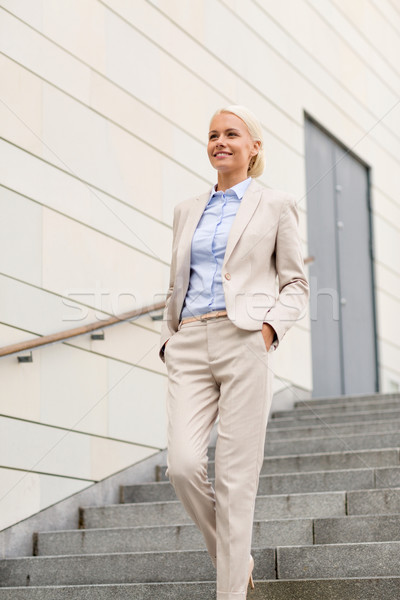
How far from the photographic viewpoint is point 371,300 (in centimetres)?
985

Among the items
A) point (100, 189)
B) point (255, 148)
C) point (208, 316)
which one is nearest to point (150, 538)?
point (208, 316)

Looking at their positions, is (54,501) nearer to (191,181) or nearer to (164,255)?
(164,255)

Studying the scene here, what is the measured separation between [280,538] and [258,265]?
5.15 feet

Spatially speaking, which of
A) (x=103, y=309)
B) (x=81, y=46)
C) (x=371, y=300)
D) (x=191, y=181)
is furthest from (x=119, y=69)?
(x=371, y=300)

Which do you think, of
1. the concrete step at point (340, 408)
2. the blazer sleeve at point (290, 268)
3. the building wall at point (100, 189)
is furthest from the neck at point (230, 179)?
the concrete step at point (340, 408)

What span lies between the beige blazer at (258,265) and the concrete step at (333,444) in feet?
7.71

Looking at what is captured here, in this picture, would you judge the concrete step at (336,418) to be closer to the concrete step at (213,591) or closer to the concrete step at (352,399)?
the concrete step at (352,399)

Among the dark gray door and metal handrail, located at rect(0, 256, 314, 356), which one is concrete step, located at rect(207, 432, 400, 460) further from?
the dark gray door

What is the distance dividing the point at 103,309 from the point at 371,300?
15.3ft

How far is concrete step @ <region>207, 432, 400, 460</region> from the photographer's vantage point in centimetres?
545

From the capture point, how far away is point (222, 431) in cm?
317

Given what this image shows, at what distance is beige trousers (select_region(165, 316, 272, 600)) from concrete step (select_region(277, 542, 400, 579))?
0.79 metres

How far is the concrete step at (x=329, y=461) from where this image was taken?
5043 mm

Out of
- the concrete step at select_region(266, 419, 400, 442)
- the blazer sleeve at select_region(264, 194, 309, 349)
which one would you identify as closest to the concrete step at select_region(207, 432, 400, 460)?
the concrete step at select_region(266, 419, 400, 442)
